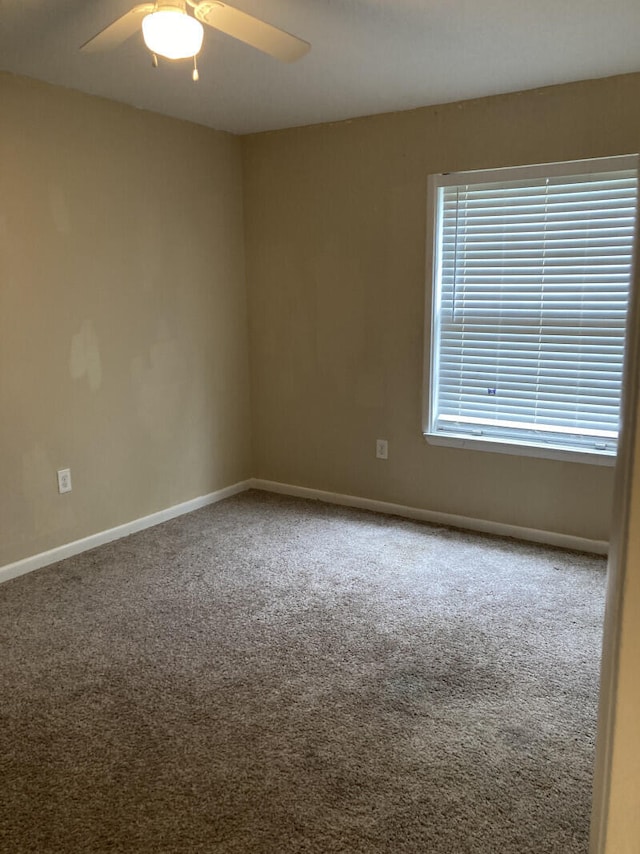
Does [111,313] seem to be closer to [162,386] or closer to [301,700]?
[162,386]

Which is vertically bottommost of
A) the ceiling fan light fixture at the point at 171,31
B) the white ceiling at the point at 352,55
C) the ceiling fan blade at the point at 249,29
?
the ceiling fan light fixture at the point at 171,31

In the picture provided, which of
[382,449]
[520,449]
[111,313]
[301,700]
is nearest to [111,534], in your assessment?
[111,313]

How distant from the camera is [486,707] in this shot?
6.91 ft

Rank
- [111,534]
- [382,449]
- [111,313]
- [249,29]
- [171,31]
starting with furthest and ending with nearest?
[382,449], [111,534], [111,313], [249,29], [171,31]

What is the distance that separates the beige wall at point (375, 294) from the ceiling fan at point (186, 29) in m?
1.53

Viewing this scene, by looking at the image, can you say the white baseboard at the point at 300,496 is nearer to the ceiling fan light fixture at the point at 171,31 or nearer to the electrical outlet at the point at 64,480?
the electrical outlet at the point at 64,480

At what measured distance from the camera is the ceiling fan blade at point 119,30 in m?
1.89

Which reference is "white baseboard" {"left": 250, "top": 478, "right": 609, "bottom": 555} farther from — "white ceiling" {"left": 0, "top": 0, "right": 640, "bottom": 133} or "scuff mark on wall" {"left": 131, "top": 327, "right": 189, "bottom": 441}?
"white ceiling" {"left": 0, "top": 0, "right": 640, "bottom": 133}

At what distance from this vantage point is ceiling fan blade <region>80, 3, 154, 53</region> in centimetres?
189

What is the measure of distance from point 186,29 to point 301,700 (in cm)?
205

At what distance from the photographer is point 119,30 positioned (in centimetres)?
201

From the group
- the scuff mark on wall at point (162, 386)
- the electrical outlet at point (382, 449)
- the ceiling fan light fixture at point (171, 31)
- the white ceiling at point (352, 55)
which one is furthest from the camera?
the electrical outlet at point (382, 449)

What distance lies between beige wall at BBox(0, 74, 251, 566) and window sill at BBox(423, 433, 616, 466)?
4.68 ft

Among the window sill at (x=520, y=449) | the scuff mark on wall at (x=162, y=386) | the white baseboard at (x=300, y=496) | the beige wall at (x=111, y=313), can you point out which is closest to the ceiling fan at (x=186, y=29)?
the beige wall at (x=111, y=313)
